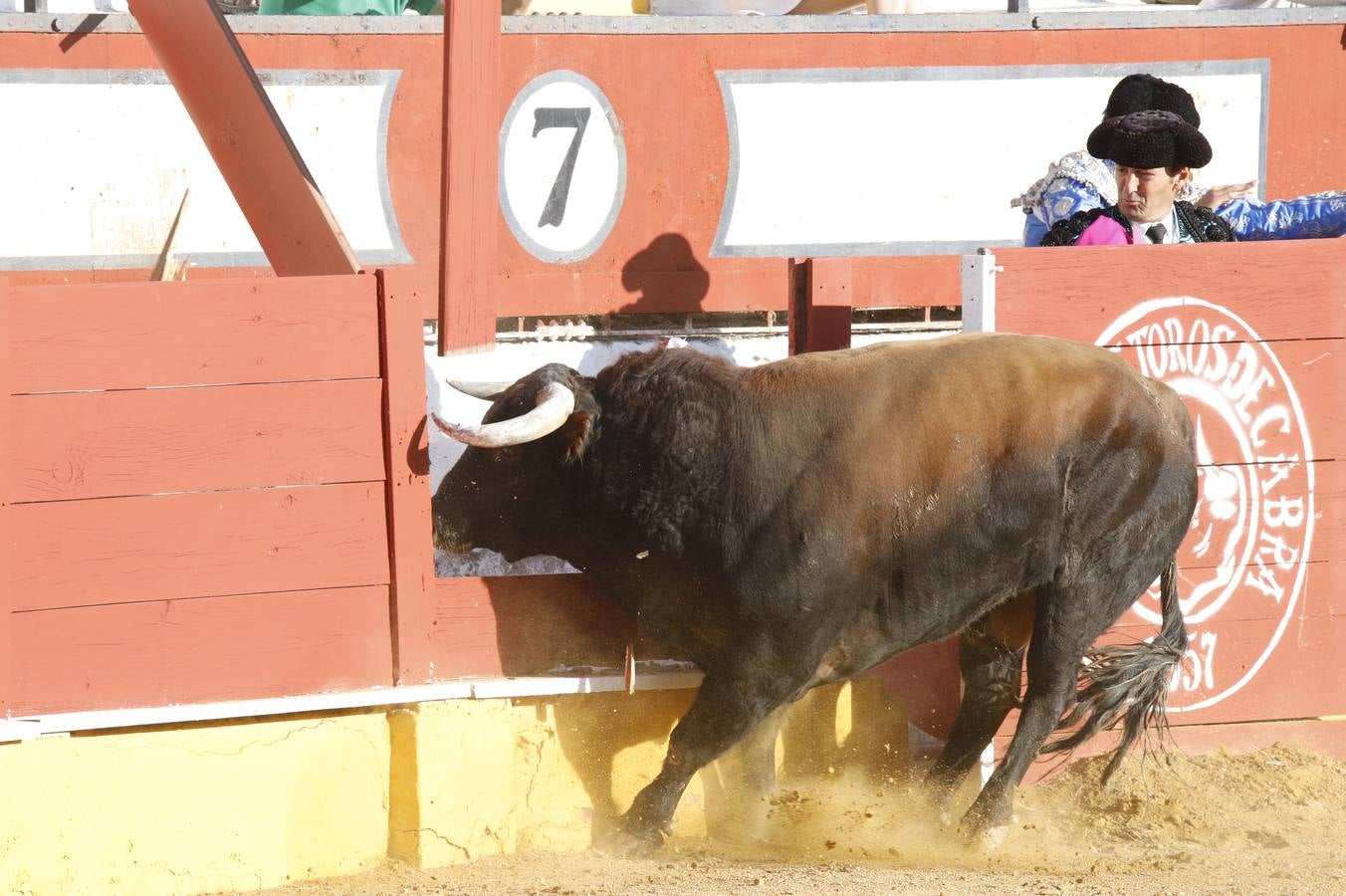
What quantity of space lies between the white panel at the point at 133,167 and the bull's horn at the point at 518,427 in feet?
8.49

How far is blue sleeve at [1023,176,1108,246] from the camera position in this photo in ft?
17.7

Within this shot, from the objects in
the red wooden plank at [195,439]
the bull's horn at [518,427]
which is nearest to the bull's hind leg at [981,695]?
the bull's horn at [518,427]

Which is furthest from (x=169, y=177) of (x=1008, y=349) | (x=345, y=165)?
(x=1008, y=349)

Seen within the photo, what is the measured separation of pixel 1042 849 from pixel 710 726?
3.31ft

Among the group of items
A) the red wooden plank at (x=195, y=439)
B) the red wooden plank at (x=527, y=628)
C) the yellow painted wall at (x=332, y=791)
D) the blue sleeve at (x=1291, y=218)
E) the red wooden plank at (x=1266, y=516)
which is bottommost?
the yellow painted wall at (x=332, y=791)

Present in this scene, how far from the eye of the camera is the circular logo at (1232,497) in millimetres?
4809

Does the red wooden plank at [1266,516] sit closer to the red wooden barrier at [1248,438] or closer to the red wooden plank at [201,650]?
the red wooden barrier at [1248,438]

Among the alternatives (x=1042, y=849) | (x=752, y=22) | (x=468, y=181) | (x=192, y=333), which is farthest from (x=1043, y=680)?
(x=752, y=22)

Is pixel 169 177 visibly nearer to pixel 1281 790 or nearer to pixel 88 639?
pixel 88 639

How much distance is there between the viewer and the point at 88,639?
151 inches

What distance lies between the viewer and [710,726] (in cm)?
398

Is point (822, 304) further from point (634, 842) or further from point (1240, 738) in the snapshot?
point (1240, 738)

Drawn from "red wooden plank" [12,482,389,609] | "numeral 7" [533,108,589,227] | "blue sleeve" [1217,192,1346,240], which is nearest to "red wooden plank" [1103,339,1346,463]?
"blue sleeve" [1217,192,1346,240]

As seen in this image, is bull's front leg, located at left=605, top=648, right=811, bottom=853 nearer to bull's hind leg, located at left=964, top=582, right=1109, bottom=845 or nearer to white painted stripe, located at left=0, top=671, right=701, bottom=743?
white painted stripe, located at left=0, top=671, right=701, bottom=743
